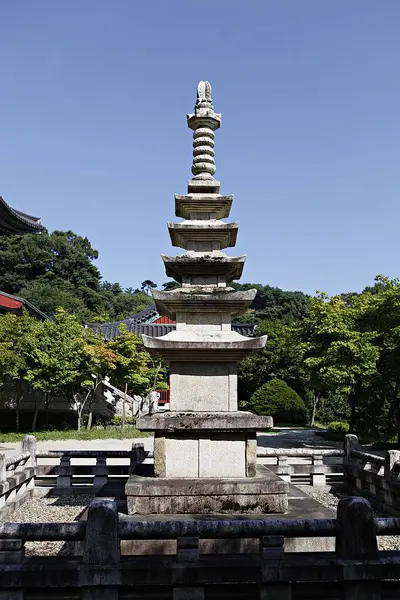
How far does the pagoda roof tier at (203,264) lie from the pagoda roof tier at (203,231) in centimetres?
42

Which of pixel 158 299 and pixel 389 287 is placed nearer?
pixel 158 299

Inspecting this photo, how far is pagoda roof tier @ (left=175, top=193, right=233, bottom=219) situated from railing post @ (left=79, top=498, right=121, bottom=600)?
6204 mm

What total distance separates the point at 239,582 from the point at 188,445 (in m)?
3.15

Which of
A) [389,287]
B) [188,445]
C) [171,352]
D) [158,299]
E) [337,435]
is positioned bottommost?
[337,435]

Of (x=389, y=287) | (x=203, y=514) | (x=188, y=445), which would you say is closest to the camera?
(x=203, y=514)

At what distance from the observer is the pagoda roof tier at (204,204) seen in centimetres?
1034

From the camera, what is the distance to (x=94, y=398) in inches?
1448

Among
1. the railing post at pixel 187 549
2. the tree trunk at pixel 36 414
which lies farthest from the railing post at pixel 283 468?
the tree trunk at pixel 36 414

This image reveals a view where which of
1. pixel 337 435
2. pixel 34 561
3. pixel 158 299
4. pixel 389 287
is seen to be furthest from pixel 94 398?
pixel 34 561

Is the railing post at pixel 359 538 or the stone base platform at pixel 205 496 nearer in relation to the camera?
the railing post at pixel 359 538

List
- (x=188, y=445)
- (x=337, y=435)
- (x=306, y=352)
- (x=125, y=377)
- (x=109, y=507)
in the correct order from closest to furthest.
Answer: (x=109, y=507) → (x=188, y=445) → (x=306, y=352) → (x=337, y=435) → (x=125, y=377)

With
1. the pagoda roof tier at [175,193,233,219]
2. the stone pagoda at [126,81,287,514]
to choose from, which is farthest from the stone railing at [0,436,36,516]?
the pagoda roof tier at [175,193,233,219]

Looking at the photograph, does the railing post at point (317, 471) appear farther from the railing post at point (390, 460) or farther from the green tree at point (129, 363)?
the green tree at point (129, 363)

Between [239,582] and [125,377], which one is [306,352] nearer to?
[125,377]
